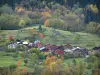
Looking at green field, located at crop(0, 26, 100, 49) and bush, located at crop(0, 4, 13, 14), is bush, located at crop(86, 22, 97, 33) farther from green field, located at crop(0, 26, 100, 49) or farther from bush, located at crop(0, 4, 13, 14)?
bush, located at crop(0, 4, 13, 14)

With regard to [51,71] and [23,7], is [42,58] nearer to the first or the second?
[51,71]

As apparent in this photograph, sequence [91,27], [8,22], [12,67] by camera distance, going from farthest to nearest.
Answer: [91,27]
[8,22]
[12,67]

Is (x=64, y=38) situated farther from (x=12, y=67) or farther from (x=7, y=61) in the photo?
(x=12, y=67)

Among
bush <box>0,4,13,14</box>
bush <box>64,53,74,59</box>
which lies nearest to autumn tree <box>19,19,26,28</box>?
bush <box>0,4,13,14</box>

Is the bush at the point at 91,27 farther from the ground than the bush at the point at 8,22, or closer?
closer

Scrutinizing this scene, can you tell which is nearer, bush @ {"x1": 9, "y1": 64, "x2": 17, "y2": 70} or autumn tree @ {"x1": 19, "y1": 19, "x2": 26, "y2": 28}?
bush @ {"x1": 9, "y1": 64, "x2": 17, "y2": 70}

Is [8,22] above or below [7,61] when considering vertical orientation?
above

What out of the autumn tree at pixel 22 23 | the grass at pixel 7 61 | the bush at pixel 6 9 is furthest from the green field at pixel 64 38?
the bush at pixel 6 9

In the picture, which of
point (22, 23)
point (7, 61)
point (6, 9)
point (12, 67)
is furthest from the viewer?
point (6, 9)

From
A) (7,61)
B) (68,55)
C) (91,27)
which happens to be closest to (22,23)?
(91,27)

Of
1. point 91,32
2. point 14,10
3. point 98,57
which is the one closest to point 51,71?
point 98,57

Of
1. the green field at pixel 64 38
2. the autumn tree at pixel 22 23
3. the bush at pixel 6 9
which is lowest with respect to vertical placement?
the green field at pixel 64 38

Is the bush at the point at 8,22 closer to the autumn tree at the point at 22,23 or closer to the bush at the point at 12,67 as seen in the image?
the autumn tree at the point at 22,23
